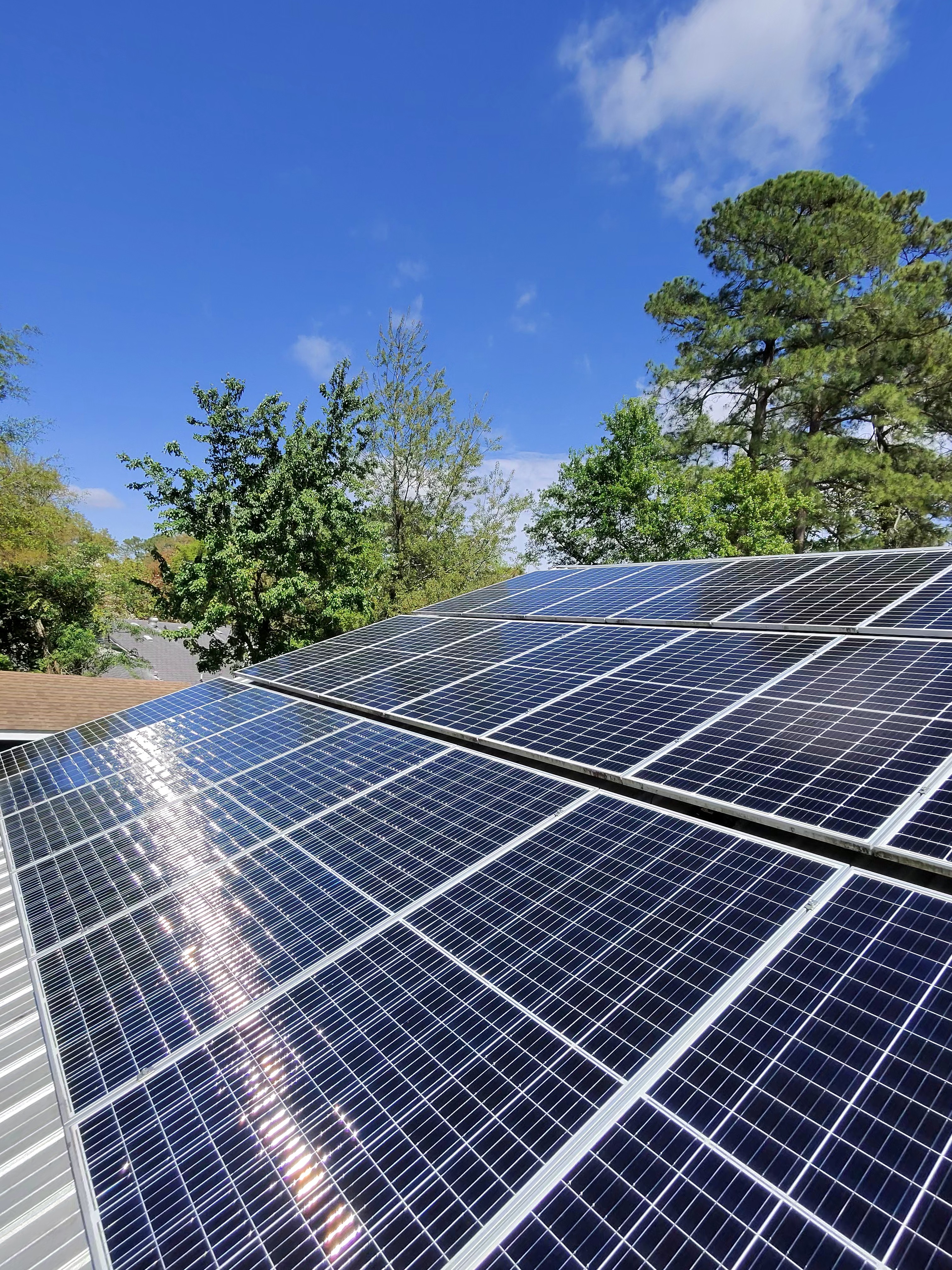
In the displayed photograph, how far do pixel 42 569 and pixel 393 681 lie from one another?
2962 cm

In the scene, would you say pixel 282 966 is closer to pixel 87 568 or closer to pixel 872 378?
pixel 872 378

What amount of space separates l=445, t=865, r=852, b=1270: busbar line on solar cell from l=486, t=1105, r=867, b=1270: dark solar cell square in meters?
0.03

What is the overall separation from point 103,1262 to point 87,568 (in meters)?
35.5

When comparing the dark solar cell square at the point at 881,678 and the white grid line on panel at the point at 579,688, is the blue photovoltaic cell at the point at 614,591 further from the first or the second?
the dark solar cell square at the point at 881,678

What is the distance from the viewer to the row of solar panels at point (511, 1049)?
80.5 inches

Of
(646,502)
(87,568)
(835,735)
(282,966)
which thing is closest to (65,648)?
(87,568)

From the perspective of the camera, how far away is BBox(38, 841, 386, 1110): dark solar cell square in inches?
131

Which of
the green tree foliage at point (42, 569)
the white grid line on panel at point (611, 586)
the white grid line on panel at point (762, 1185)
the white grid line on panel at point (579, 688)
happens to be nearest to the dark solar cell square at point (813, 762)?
the white grid line on panel at point (579, 688)

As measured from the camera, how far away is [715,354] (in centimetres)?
2752

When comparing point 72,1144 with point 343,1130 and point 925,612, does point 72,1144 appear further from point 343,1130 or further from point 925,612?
point 925,612

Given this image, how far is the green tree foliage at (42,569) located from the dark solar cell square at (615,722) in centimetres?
3187

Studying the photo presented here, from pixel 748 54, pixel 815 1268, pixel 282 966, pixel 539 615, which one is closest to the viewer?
pixel 815 1268

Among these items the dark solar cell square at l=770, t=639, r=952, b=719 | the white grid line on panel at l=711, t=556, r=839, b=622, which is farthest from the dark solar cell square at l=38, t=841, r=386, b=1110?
the white grid line on panel at l=711, t=556, r=839, b=622

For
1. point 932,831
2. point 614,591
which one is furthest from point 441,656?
point 932,831
